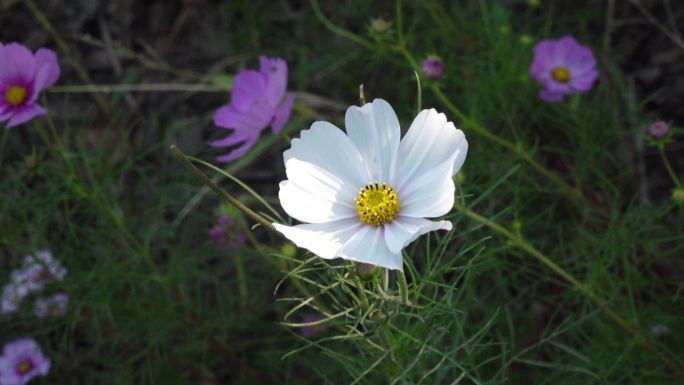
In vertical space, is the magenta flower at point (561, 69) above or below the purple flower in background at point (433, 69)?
below

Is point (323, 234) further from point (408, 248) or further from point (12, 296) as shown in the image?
point (12, 296)

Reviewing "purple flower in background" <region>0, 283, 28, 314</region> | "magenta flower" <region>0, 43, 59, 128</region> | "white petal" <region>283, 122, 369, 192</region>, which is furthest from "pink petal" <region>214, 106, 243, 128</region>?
"purple flower in background" <region>0, 283, 28, 314</region>

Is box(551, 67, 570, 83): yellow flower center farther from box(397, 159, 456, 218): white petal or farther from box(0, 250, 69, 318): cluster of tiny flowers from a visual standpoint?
box(0, 250, 69, 318): cluster of tiny flowers

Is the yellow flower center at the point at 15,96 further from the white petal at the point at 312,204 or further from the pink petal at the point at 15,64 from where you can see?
the white petal at the point at 312,204

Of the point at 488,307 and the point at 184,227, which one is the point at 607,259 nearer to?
the point at 488,307

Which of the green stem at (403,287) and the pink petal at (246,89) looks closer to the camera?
the green stem at (403,287)

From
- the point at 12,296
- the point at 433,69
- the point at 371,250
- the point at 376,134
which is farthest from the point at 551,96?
the point at 12,296

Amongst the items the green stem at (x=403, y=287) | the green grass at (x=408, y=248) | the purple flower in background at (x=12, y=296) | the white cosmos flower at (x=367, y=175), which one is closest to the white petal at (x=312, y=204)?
the white cosmos flower at (x=367, y=175)

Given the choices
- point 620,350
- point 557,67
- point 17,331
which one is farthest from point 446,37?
point 17,331
